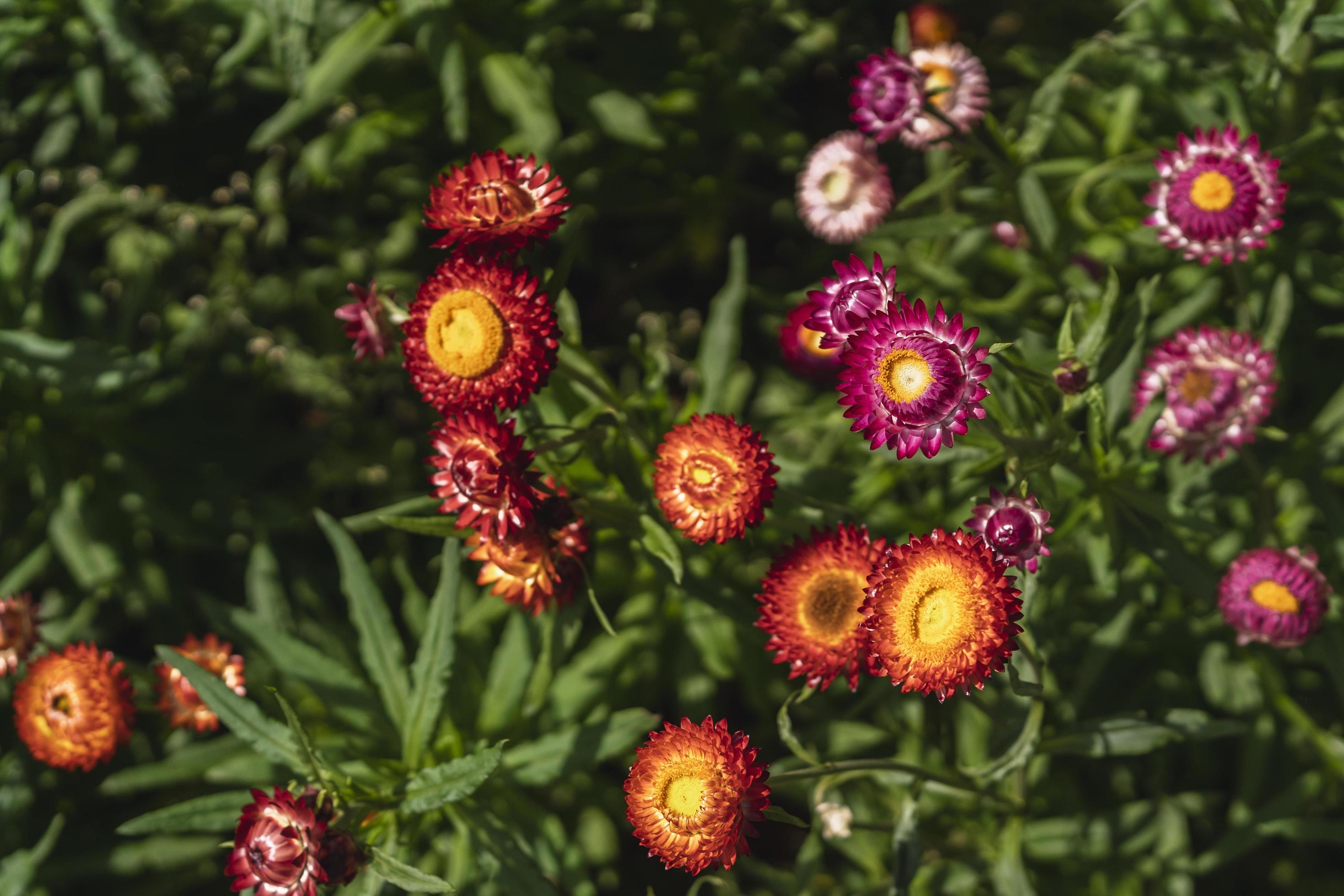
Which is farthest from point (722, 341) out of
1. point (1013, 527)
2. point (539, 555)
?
point (1013, 527)

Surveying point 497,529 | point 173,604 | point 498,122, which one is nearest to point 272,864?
point 497,529

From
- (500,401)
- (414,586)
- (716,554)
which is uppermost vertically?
(500,401)

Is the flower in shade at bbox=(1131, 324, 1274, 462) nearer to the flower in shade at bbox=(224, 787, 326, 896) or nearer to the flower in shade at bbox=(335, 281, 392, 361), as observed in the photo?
the flower in shade at bbox=(335, 281, 392, 361)

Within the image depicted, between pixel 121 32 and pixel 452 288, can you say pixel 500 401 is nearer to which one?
pixel 452 288

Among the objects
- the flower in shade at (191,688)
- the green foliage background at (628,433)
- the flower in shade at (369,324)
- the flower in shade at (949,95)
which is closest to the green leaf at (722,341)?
the green foliage background at (628,433)

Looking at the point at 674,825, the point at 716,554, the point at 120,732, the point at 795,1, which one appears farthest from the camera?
the point at 795,1

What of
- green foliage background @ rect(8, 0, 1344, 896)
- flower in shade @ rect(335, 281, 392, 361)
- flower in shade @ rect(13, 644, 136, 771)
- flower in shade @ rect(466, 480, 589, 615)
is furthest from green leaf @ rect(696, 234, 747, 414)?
flower in shade @ rect(13, 644, 136, 771)

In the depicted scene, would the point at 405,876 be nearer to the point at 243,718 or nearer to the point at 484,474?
the point at 243,718
